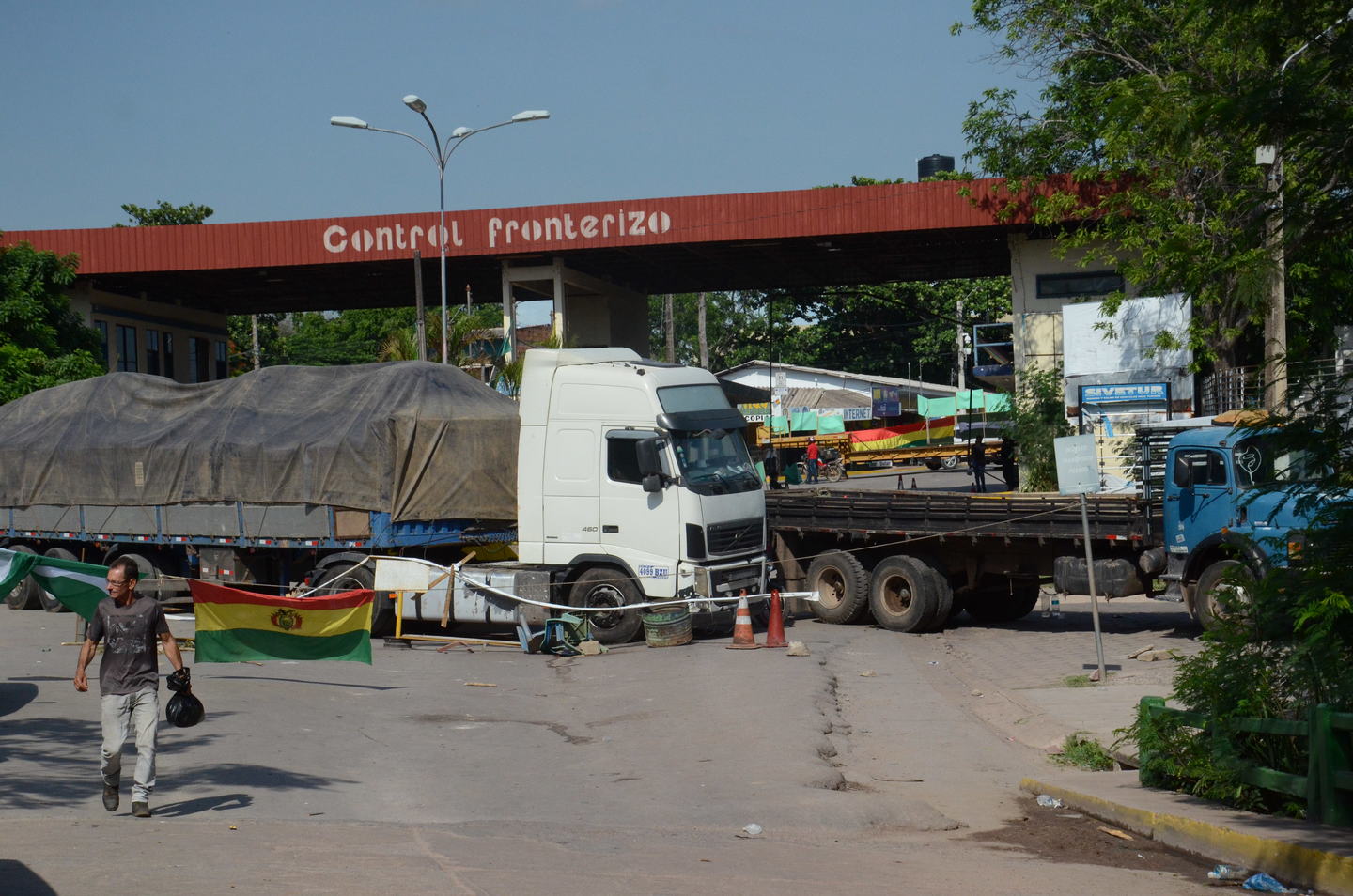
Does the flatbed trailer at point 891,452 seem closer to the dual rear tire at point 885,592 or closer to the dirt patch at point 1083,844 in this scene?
the dual rear tire at point 885,592

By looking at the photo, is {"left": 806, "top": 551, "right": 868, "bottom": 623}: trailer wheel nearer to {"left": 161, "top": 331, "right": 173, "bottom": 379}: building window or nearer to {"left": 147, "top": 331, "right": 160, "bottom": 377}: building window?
{"left": 147, "top": 331, "right": 160, "bottom": 377}: building window

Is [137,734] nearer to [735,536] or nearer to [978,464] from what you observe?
[735,536]

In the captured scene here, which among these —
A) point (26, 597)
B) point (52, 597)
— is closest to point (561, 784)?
point (52, 597)

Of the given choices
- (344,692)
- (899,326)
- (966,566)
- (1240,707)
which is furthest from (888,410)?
(1240,707)

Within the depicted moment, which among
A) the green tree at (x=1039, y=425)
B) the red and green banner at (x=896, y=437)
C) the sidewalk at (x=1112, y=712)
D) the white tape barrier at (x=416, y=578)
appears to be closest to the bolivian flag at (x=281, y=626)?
the white tape barrier at (x=416, y=578)

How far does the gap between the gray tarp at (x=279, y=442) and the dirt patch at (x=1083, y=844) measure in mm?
10550

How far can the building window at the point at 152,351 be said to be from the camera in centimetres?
4119

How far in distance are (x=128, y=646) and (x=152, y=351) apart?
3582 centimetres

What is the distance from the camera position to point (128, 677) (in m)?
8.38

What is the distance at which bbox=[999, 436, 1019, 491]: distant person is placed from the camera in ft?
97.6

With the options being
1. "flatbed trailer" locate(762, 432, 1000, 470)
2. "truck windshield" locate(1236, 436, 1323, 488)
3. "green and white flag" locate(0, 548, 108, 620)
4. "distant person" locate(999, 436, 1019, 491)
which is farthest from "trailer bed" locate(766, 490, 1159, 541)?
"flatbed trailer" locate(762, 432, 1000, 470)

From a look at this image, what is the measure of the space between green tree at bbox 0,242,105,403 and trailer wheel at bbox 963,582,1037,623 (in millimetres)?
23443

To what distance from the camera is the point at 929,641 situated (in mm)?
17125

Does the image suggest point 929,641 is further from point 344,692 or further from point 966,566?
point 344,692
